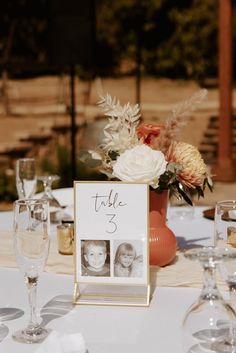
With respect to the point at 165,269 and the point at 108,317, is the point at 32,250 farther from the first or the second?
the point at 165,269

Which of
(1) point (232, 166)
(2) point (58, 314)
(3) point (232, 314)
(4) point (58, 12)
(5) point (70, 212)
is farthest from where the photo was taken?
(1) point (232, 166)

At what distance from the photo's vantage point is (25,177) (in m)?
2.12

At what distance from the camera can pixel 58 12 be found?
427 centimetres

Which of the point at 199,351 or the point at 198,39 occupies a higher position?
the point at 198,39

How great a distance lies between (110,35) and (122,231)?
9946 mm

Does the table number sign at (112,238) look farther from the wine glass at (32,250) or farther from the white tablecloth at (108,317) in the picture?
the wine glass at (32,250)

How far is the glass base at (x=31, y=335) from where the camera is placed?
1.25 metres

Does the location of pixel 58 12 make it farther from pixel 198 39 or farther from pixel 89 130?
pixel 198 39

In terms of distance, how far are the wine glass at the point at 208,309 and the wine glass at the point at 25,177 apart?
3.49 ft

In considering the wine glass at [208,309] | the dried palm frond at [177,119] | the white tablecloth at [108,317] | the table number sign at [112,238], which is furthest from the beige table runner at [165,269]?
the wine glass at [208,309]

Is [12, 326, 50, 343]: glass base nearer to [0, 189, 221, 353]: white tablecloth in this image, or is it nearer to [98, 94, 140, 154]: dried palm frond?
[0, 189, 221, 353]: white tablecloth

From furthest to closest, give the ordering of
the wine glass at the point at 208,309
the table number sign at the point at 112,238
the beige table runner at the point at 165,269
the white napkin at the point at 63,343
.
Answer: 1. the beige table runner at the point at 165,269
2. the table number sign at the point at 112,238
3. the white napkin at the point at 63,343
4. the wine glass at the point at 208,309

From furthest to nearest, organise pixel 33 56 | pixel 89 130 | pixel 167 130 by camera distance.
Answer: pixel 33 56
pixel 89 130
pixel 167 130

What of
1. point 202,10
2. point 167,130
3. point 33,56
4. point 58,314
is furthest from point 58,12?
point 202,10
